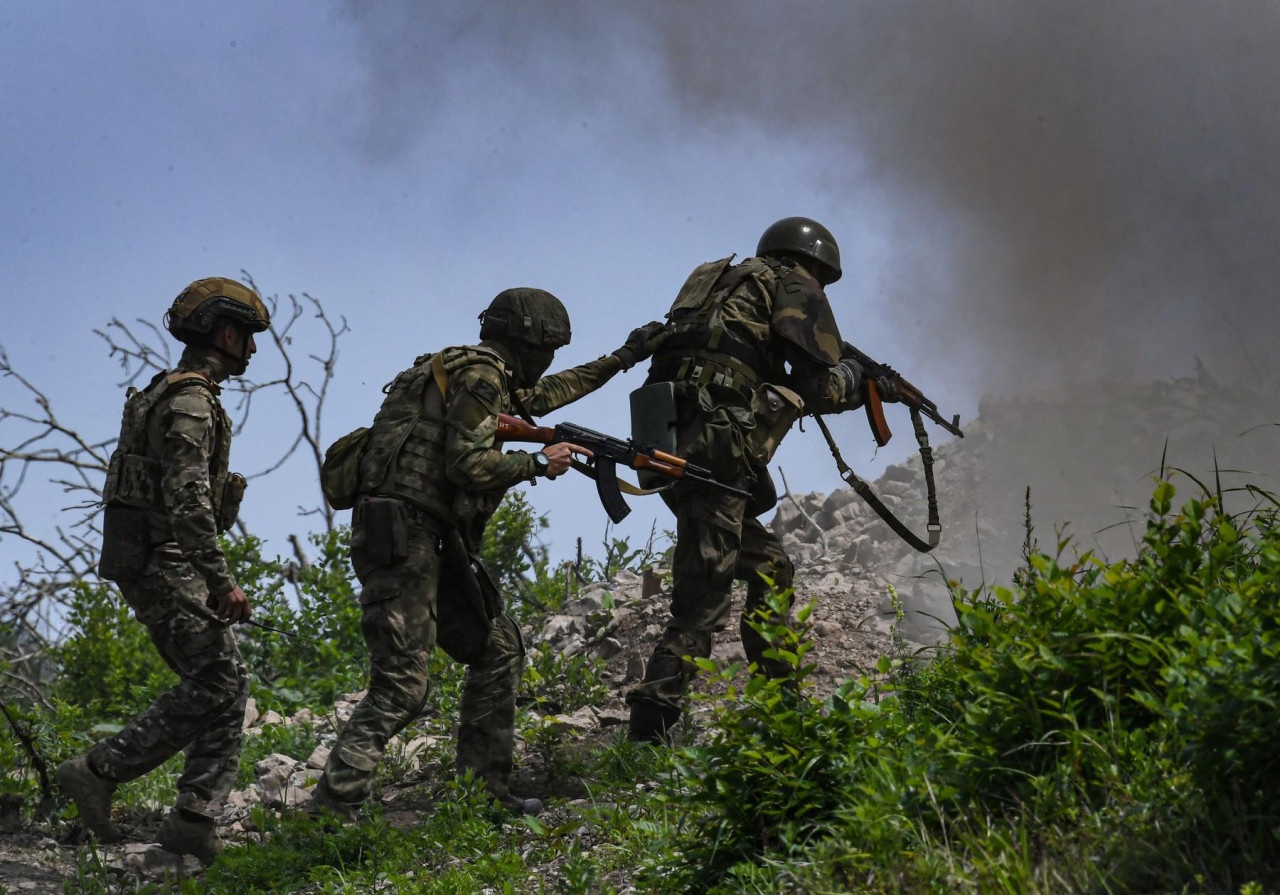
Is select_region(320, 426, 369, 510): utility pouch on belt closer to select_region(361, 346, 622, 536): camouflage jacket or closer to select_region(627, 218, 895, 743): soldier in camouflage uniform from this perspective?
select_region(361, 346, 622, 536): camouflage jacket

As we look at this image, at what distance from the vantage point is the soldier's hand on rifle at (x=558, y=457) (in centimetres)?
521

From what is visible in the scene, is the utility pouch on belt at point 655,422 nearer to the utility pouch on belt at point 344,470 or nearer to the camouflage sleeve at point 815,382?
the camouflage sleeve at point 815,382

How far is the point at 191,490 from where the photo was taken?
4.98 m

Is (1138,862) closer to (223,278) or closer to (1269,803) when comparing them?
(1269,803)

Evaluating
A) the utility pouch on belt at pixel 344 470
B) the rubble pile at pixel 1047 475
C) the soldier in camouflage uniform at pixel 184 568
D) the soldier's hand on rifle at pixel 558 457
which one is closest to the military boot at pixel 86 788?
the soldier in camouflage uniform at pixel 184 568

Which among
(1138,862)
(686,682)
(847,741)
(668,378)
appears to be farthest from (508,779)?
(1138,862)

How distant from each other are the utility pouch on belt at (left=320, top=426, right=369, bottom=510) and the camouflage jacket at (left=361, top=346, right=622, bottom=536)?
4cm

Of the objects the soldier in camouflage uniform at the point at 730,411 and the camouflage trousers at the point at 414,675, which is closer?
the camouflage trousers at the point at 414,675

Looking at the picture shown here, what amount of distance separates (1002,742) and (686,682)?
8.28ft

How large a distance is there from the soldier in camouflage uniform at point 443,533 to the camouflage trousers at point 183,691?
0.63m

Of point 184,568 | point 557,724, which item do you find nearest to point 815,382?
point 557,724

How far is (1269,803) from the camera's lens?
264 cm

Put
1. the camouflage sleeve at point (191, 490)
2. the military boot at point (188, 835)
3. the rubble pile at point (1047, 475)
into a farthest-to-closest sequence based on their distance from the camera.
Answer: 1. the rubble pile at point (1047, 475)
2. the military boot at point (188, 835)
3. the camouflage sleeve at point (191, 490)

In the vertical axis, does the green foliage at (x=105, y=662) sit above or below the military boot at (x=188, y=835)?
above
